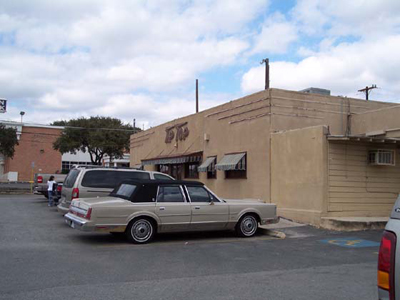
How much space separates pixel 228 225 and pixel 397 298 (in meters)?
8.59

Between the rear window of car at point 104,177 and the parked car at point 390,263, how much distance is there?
1124cm

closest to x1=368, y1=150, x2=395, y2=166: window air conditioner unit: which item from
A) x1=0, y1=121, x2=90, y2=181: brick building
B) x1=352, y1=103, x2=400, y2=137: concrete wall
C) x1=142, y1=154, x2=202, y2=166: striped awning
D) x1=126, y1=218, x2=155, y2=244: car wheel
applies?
x1=352, y1=103, x2=400, y2=137: concrete wall

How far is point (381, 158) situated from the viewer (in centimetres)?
1416

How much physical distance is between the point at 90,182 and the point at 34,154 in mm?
49811

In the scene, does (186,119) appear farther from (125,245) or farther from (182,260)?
(182,260)

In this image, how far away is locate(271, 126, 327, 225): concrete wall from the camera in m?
13.5

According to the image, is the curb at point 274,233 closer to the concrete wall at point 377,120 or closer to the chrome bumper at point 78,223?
the chrome bumper at point 78,223

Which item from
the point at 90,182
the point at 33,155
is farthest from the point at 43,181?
the point at 33,155

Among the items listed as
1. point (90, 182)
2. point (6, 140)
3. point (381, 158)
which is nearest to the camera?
point (90, 182)

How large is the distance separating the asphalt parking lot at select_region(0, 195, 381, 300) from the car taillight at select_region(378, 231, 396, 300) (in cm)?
327

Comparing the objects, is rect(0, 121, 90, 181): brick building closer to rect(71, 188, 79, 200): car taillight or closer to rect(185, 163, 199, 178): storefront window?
rect(185, 163, 199, 178): storefront window

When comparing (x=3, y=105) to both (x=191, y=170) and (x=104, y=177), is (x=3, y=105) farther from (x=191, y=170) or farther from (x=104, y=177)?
(x=104, y=177)

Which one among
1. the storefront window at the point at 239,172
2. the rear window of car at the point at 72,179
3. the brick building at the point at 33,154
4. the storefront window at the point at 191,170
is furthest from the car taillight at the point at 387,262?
the brick building at the point at 33,154

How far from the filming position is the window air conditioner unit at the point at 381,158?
1411cm
